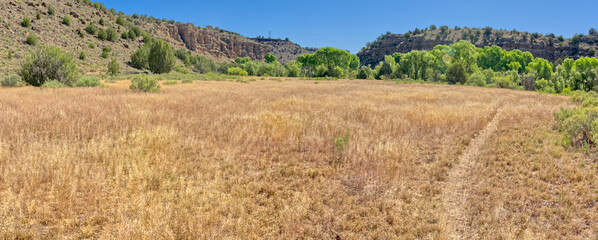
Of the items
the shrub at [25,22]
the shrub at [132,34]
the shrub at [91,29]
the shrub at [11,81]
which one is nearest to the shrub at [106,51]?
the shrub at [91,29]

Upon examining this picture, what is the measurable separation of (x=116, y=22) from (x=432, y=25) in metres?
178

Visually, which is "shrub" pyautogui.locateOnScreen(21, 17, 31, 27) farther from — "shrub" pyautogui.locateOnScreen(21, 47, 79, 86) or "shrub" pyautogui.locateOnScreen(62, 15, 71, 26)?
"shrub" pyautogui.locateOnScreen(21, 47, 79, 86)

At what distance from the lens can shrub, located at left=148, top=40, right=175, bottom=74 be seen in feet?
159

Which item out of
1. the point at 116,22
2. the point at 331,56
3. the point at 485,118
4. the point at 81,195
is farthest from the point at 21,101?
the point at 331,56

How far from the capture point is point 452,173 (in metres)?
5.55

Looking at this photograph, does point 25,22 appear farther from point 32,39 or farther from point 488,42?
point 488,42

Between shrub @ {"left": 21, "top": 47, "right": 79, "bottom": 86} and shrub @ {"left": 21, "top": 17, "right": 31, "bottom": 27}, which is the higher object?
shrub @ {"left": 21, "top": 17, "right": 31, "bottom": 27}

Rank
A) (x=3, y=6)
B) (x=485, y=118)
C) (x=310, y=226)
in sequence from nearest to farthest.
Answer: (x=310, y=226) → (x=485, y=118) → (x=3, y=6)

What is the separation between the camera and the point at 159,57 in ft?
161

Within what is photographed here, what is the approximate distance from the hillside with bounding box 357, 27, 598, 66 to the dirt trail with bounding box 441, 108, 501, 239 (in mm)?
144838

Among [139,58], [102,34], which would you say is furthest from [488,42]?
[102,34]

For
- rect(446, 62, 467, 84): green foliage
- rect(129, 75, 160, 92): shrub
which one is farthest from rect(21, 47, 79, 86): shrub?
rect(446, 62, 467, 84): green foliage

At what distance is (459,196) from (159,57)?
5552 centimetres

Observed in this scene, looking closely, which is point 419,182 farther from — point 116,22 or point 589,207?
point 116,22
